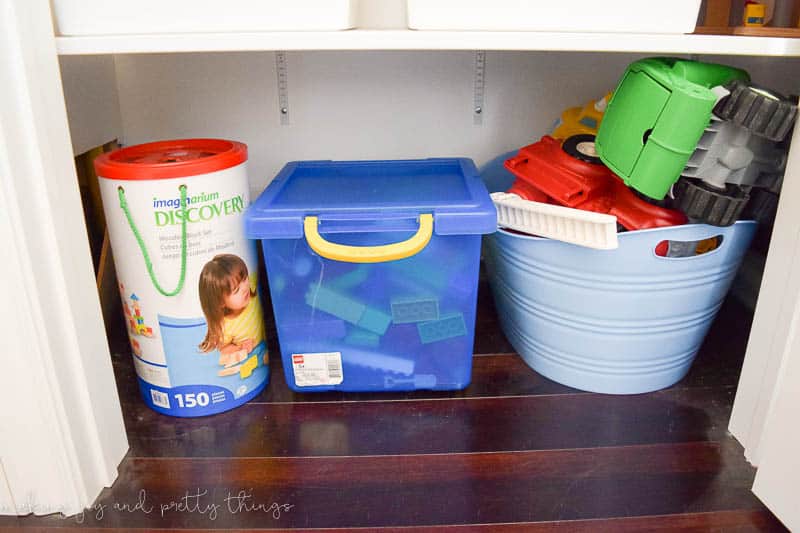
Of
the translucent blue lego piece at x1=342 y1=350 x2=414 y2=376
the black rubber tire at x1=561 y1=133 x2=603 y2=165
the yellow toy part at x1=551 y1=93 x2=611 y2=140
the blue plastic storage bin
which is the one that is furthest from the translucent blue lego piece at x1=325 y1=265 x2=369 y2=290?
the yellow toy part at x1=551 y1=93 x2=611 y2=140

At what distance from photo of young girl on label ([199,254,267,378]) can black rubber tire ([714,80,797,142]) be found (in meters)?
0.67

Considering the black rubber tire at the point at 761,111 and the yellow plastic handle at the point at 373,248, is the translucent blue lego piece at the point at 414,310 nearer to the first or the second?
the yellow plastic handle at the point at 373,248

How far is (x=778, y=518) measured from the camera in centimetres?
68

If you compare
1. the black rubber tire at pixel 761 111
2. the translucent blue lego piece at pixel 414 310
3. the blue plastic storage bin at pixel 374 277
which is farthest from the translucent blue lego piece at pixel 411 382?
the black rubber tire at pixel 761 111

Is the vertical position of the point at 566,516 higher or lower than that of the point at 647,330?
lower

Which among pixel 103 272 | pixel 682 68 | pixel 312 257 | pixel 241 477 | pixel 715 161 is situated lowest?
pixel 241 477

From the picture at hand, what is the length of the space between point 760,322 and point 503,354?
40 centimetres

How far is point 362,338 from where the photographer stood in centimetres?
89

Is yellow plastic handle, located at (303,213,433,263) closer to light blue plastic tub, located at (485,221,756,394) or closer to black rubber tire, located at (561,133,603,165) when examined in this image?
light blue plastic tub, located at (485,221,756,394)

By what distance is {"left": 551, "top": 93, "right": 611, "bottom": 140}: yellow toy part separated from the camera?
3.50ft

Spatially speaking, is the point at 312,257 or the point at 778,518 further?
the point at 312,257

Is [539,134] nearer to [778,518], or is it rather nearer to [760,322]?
[760,322]

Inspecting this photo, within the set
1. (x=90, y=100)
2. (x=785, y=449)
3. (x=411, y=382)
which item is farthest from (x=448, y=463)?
(x=90, y=100)

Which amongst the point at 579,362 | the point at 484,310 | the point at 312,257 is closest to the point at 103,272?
the point at 312,257
